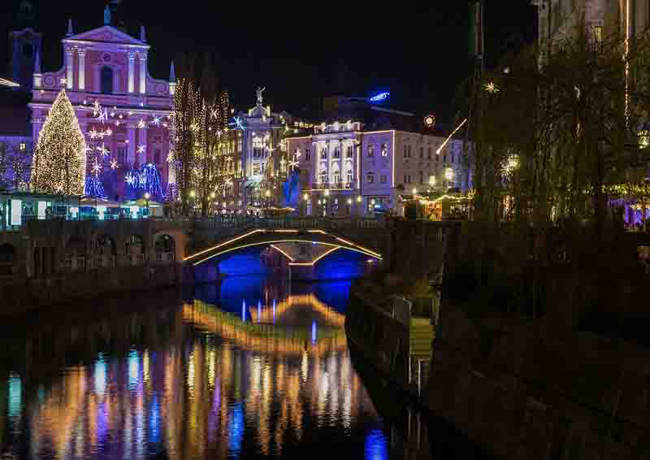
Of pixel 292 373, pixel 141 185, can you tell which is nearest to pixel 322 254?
pixel 141 185

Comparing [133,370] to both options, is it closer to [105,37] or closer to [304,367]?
[304,367]

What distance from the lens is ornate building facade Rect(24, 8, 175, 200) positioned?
107 m

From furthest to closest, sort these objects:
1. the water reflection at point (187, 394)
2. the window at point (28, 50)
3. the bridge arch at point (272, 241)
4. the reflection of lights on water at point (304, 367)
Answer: the window at point (28, 50)
the bridge arch at point (272, 241)
the reflection of lights on water at point (304, 367)
the water reflection at point (187, 394)

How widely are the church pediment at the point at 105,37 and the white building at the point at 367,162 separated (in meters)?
25.3

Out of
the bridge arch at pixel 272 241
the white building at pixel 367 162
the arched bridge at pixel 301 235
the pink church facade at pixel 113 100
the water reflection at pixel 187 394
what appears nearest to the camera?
the water reflection at pixel 187 394

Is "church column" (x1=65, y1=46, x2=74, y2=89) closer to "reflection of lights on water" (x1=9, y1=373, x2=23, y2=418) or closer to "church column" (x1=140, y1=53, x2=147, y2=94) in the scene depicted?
"church column" (x1=140, y1=53, x2=147, y2=94)

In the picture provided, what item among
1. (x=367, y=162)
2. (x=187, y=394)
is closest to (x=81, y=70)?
(x=367, y=162)

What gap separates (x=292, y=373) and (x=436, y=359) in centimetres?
1177

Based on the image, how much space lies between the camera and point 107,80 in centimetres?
10944

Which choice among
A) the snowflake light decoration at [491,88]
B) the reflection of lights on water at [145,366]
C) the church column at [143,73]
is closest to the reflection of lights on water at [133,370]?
the reflection of lights on water at [145,366]

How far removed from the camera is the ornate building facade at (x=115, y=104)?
106875mm

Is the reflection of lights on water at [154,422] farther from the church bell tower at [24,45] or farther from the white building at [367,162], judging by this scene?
the church bell tower at [24,45]

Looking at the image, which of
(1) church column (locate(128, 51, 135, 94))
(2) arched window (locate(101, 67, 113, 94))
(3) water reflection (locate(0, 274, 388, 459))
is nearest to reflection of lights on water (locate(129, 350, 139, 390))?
(3) water reflection (locate(0, 274, 388, 459))

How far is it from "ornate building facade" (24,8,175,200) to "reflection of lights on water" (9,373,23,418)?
6448 cm
